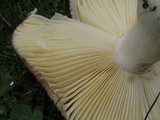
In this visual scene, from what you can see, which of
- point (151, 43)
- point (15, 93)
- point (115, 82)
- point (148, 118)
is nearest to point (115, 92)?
point (115, 82)

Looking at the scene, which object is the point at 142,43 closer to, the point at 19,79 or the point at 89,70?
the point at 89,70

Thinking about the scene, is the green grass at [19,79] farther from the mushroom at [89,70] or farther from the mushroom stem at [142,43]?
the mushroom stem at [142,43]

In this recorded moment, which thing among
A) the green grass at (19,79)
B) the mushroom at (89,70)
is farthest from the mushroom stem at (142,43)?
the green grass at (19,79)

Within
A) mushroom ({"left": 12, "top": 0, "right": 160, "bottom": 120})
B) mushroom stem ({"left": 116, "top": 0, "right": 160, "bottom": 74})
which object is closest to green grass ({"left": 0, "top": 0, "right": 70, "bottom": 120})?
mushroom ({"left": 12, "top": 0, "right": 160, "bottom": 120})

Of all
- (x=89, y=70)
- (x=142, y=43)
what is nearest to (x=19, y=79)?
(x=89, y=70)

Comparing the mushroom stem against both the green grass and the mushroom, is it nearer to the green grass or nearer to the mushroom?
the mushroom

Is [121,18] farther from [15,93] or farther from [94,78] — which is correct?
[15,93]
